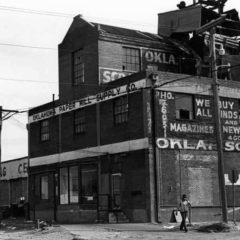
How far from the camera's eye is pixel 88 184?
36.8 meters

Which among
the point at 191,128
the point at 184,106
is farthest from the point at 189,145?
the point at 184,106

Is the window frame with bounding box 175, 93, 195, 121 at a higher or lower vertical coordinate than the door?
higher

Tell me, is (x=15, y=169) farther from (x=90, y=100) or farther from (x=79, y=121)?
(x=90, y=100)

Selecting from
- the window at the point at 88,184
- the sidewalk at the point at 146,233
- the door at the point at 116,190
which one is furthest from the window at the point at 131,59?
the sidewalk at the point at 146,233

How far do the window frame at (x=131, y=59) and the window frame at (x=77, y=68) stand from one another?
3.16 m

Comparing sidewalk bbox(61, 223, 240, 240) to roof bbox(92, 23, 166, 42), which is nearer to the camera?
sidewalk bbox(61, 223, 240, 240)

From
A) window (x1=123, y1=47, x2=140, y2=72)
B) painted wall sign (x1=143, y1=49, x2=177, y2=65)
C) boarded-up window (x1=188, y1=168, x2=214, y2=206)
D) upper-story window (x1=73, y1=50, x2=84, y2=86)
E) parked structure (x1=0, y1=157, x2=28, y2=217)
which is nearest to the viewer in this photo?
boarded-up window (x1=188, y1=168, x2=214, y2=206)

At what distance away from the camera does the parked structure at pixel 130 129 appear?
32375mm

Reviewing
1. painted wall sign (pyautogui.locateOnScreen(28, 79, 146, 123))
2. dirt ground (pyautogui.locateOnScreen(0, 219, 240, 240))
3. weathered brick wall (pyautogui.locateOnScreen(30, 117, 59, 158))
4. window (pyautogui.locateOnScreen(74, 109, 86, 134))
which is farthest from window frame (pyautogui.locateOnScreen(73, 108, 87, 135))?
dirt ground (pyautogui.locateOnScreen(0, 219, 240, 240))

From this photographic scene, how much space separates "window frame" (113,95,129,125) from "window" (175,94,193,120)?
10.00ft

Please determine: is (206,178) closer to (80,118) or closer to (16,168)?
(80,118)

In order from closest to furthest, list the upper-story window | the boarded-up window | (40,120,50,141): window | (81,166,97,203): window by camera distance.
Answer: the boarded-up window → (81,166,97,203): window → the upper-story window → (40,120,50,141): window

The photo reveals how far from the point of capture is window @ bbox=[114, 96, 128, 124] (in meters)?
33.9

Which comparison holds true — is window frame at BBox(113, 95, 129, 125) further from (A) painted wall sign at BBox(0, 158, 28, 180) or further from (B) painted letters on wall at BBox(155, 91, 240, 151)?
(A) painted wall sign at BBox(0, 158, 28, 180)
